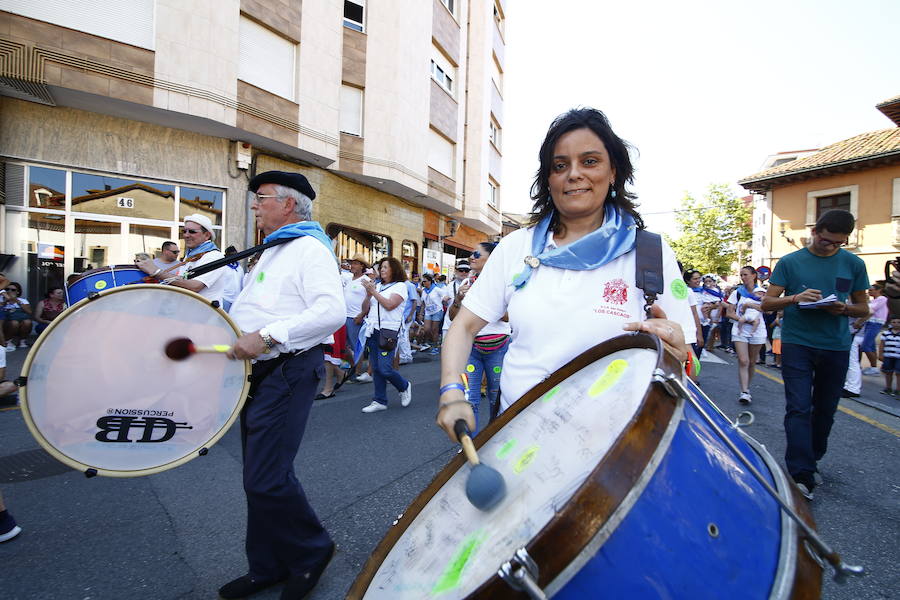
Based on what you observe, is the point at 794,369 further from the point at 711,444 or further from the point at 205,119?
the point at 205,119

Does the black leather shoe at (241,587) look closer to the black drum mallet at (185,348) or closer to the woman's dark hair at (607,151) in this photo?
the black drum mallet at (185,348)

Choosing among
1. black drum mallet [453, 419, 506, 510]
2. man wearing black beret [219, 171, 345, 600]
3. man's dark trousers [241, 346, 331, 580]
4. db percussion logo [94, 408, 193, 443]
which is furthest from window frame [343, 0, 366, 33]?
black drum mallet [453, 419, 506, 510]

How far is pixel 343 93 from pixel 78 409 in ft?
49.5

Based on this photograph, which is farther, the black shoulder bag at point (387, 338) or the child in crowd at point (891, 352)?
the child in crowd at point (891, 352)

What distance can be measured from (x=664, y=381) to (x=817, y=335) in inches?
139

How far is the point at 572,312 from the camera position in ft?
4.99

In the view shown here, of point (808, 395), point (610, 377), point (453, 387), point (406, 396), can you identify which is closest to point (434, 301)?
point (406, 396)

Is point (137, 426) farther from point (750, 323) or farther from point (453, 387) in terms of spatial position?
point (750, 323)

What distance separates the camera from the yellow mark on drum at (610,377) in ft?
3.76

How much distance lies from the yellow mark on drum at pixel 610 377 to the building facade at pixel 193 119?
29.7 feet

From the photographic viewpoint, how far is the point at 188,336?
7.29 ft

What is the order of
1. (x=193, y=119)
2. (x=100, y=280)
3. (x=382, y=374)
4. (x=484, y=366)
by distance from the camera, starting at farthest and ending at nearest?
1. (x=193, y=119)
2. (x=382, y=374)
3. (x=484, y=366)
4. (x=100, y=280)

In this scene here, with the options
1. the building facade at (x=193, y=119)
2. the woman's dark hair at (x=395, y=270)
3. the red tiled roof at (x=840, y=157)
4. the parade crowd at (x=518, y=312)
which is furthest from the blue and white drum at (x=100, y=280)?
the red tiled roof at (x=840, y=157)

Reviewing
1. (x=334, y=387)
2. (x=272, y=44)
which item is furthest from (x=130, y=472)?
(x=272, y=44)
